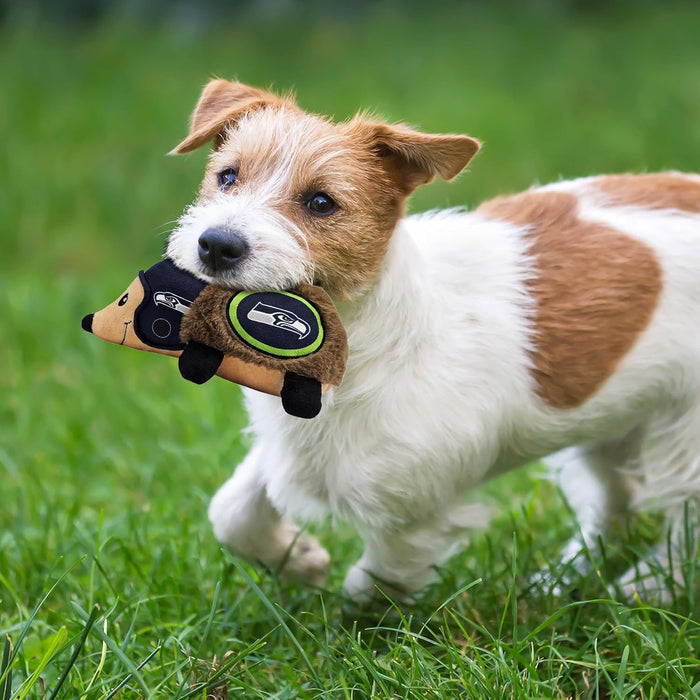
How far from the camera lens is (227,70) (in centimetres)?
941

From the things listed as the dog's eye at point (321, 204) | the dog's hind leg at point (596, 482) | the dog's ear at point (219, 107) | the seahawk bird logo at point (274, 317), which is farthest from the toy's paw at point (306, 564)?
the dog's ear at point (219, 107)

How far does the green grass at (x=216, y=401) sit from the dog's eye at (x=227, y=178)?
1107 millimetres

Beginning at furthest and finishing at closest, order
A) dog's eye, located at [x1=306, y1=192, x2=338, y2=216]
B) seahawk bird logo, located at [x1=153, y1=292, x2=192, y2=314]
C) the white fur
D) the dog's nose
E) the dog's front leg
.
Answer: the dog's front leg < the white fur < dog's eye, located at [x1=306, y1=192, x2=338, y2=216] < seahawk bird logo, located at [x1=153, y1=292, x2=192, y2=314] < the dog's nose

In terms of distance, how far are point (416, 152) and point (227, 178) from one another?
0.53 m

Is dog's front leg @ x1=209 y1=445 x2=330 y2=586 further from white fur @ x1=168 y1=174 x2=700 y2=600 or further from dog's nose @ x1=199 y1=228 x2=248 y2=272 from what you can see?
dog's nose @ x1=199 y1=228 x2=248 y2=272

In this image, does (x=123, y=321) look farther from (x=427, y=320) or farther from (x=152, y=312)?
(x=427, y=320)

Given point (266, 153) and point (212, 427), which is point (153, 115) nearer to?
point (212, 427)

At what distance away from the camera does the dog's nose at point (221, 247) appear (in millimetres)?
2475

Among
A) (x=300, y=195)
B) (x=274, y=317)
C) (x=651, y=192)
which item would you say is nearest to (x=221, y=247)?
(x=274, y=317)

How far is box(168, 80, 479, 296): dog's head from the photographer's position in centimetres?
252

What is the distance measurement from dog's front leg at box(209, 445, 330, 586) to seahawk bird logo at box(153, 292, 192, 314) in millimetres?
747

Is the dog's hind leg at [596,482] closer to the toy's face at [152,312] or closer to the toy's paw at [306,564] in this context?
the toy's paw at [306,564]

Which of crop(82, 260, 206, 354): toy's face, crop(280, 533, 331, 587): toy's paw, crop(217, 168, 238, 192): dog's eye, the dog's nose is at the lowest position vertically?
crop(280, 533, 331, 587): toy's paw

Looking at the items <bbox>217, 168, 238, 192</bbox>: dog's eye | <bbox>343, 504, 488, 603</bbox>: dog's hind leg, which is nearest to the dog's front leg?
<bbox>343, 504, 488, 603</bbox>: dog's hind leg
